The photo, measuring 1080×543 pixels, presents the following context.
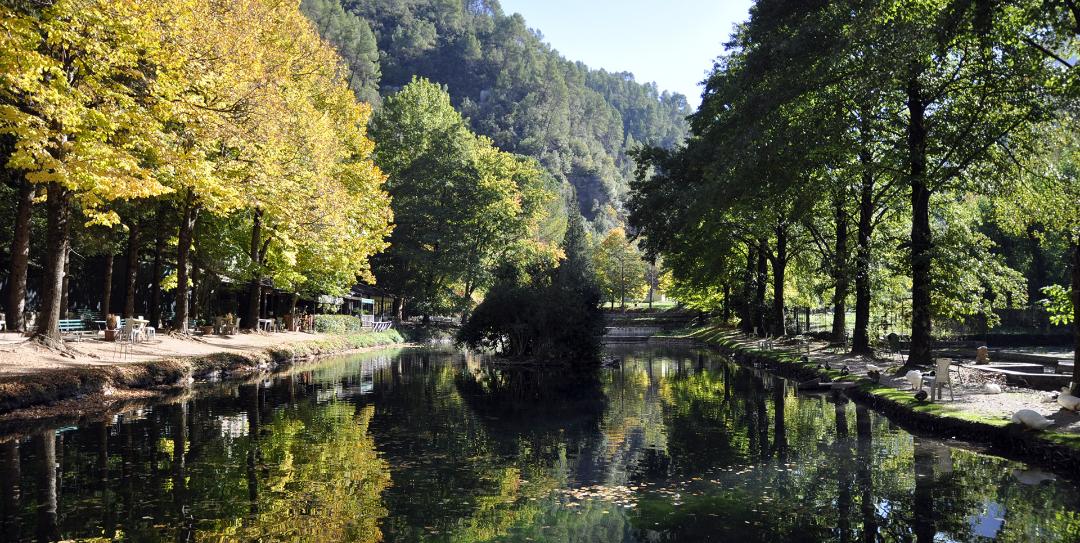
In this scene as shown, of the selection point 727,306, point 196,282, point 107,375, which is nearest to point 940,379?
point 107,375

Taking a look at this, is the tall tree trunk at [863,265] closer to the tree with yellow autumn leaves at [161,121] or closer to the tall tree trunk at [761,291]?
the tall tree trunk at [761,291]

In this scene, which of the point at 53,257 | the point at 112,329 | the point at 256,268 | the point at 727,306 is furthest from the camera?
the point at 727,306

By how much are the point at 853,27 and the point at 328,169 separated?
23.2 metres

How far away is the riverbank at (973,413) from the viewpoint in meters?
11.1

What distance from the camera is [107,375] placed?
1798 cm

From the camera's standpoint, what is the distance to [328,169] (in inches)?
1316

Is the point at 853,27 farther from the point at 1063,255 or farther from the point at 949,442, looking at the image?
the point at 1063,255

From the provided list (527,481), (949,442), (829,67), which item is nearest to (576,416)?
(527,481)

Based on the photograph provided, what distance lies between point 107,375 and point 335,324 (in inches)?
1002

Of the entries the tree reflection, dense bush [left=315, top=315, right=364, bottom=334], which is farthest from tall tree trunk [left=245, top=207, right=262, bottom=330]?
the tree reflection

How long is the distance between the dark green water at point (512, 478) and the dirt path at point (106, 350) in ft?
9.50

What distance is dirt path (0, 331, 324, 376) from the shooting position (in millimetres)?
16500

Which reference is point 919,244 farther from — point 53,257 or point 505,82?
point 505,82

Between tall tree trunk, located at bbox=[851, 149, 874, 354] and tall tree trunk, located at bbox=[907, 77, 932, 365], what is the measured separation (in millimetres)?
2200
